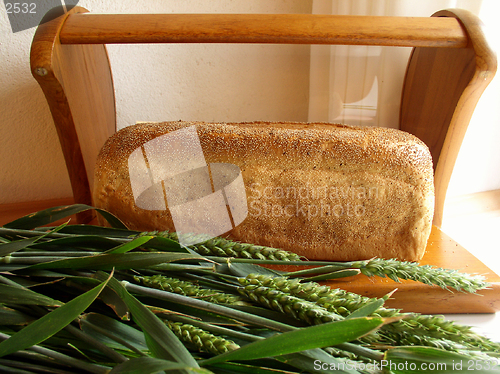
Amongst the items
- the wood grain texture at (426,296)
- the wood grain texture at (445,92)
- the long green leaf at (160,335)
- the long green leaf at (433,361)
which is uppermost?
the wood grain texture at (445,92)

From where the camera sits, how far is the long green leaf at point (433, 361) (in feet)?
1.03

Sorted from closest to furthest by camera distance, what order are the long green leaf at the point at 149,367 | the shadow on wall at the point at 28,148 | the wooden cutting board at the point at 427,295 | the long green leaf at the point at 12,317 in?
the long green leaf at the point at 149,367 < the long green leaf at the point at 12,317 < the wooden cutting board at the point at 427,295 < the shadow on wall at the point at 28,148

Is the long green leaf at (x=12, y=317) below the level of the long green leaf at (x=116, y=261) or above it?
below

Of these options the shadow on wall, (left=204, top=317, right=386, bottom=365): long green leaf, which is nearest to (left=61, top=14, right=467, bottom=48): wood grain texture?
the shadow on wall

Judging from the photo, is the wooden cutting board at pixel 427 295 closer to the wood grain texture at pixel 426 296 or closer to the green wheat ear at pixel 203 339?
the wood grain texture at pixel 426 296

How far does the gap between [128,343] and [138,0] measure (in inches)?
38.9

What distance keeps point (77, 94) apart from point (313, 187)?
1.91 ft

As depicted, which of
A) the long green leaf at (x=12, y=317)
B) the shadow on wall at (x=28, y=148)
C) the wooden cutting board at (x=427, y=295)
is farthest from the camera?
the shadow on wall at (x=28, y=148)

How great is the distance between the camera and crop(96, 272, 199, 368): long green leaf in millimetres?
315

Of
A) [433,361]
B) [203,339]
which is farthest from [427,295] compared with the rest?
[203,339]

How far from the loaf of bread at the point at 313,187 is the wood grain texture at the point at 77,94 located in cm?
12

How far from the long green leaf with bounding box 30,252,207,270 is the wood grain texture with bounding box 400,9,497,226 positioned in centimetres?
75

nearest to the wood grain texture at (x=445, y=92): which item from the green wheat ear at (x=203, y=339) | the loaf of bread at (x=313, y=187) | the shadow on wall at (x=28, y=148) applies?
the loaf of bread at (x=313, y=187)

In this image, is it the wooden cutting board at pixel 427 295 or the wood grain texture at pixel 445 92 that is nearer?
the wooden cutting board at pixel 427 295
